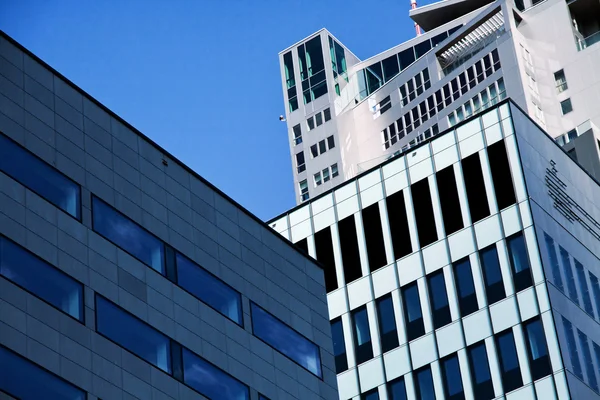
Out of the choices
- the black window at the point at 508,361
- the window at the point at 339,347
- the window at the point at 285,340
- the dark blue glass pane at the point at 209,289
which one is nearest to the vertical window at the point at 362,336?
the window at the point at 339,347

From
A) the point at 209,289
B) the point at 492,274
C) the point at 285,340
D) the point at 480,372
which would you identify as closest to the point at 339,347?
the point at 480,372

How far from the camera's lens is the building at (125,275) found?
36906 mm

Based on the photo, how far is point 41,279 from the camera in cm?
3744

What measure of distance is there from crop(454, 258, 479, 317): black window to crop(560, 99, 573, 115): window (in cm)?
7000

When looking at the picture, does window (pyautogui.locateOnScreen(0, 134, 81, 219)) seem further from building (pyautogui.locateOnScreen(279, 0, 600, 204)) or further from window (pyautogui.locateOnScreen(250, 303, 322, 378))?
building (pyautogui.locateOnScreen(279, 0, 600, 204))

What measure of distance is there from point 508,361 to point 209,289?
862 inches

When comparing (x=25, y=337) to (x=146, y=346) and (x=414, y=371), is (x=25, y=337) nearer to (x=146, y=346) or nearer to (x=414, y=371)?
(x=146, y=346)

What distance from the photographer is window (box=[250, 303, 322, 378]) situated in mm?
46750

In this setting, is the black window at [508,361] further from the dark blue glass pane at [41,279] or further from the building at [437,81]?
the building at [437,81]

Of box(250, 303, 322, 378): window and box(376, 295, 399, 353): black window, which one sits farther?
box(376, 295, 399, 353): black window

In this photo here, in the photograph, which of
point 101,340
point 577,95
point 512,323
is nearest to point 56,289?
point 101,340

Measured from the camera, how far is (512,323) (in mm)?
62281

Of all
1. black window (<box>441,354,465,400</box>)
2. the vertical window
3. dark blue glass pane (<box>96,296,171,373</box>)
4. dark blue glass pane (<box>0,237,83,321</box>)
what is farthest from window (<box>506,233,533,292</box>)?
dark blue glass pane (<box>0,237,83,321</box>)

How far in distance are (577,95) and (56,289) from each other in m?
102
